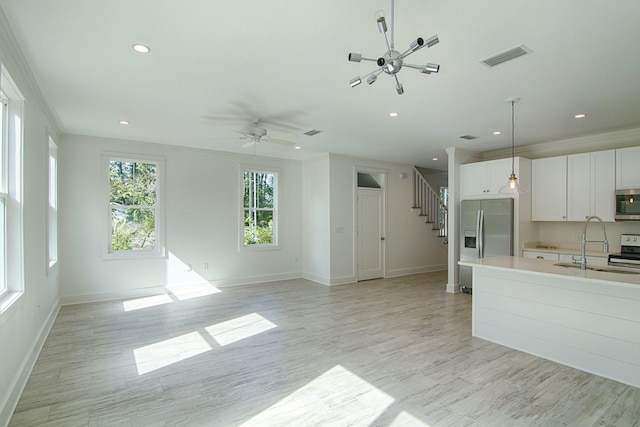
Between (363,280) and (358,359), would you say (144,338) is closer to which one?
(358,359)

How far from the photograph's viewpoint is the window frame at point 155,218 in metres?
5.41

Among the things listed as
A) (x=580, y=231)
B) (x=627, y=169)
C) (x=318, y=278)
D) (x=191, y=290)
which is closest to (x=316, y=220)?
(x=318, y=278)

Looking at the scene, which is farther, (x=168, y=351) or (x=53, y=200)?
(x=53, y=200)

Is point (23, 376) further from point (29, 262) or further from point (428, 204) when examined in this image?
point (428, 204)

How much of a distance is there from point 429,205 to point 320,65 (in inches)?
251

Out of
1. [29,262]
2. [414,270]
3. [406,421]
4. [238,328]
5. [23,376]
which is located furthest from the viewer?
[414,270]

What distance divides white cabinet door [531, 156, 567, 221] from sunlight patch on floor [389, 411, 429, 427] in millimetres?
4647

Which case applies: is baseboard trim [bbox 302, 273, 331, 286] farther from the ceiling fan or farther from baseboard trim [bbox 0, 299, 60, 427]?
baseboard trim [bbox 0, 299, 60, 427]

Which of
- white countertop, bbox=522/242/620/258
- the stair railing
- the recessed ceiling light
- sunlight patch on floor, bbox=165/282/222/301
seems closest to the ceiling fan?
the recessed ceiling light

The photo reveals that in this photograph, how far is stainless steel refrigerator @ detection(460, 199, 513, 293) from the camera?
5431mm

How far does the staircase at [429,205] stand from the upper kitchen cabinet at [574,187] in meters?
2.60

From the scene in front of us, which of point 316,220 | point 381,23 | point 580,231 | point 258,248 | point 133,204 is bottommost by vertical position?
point 258,248

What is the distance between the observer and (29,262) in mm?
3055

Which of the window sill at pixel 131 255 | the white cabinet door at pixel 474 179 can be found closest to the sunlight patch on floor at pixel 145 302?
the window sill at pixel 131 255
